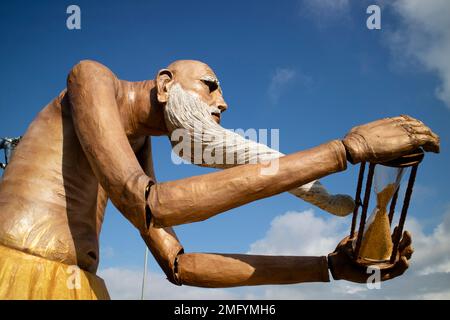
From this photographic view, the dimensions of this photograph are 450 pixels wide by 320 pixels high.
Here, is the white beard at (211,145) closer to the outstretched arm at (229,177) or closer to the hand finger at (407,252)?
the outstretched arm at (229,177)

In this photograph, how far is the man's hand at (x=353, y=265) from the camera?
306 cm

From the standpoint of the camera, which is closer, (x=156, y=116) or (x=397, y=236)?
(x=397, y=236)

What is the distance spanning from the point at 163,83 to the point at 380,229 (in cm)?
168

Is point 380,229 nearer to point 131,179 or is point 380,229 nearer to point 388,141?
point 388,141

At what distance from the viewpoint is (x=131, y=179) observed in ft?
8.04

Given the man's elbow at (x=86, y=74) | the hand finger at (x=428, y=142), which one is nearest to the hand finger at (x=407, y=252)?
the hand finger at (x=428, y=142)

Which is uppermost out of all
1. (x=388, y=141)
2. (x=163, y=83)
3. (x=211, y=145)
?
(x=163, y=83)

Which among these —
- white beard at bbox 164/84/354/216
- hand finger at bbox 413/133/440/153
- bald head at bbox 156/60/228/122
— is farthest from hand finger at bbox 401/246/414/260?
bald head at bbox 156/60/228/122

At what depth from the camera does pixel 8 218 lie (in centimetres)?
269

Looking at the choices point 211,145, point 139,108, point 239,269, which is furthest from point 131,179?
point 239,269

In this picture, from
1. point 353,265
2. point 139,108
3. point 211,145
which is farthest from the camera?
point 139,108
